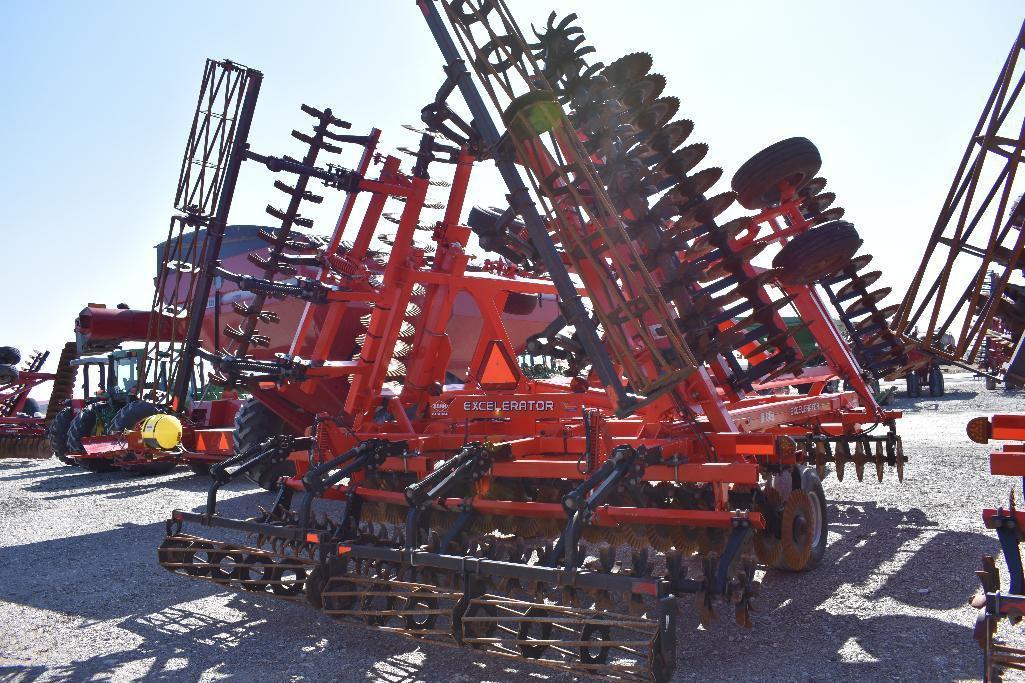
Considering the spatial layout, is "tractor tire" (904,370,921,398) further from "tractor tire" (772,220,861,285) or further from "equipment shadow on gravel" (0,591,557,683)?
"equipment shadow on gravel" (0,591,557,683)

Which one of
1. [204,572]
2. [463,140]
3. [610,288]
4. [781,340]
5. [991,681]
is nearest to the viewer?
[991,681]

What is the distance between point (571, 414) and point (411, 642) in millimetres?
2148

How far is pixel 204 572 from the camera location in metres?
4.95

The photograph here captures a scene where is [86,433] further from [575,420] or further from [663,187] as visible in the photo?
[663,187]

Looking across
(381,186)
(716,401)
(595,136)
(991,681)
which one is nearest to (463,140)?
(381,186)

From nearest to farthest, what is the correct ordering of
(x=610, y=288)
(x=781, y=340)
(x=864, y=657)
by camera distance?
(x=864, y=657) → (x=610, y=288) → (x=781, y=340)

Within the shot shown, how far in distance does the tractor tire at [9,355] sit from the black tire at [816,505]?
18097 millimetres

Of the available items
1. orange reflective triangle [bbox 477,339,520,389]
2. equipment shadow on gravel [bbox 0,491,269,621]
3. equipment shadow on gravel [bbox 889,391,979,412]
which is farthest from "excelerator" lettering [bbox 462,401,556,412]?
equipment shadow on gravel [bbox 889,391,979,412]

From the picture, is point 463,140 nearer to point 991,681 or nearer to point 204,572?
point 204,572

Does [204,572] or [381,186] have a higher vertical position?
[381,186]

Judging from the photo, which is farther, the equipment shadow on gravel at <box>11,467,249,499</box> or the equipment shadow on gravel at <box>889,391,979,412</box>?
the equipment shadow on gravel at <box>889,391,979,412</box>

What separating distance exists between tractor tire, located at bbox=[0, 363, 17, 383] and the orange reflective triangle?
14.9 metres

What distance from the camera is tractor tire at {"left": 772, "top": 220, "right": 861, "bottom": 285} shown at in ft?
17.3

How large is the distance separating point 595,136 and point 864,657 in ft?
10.2
